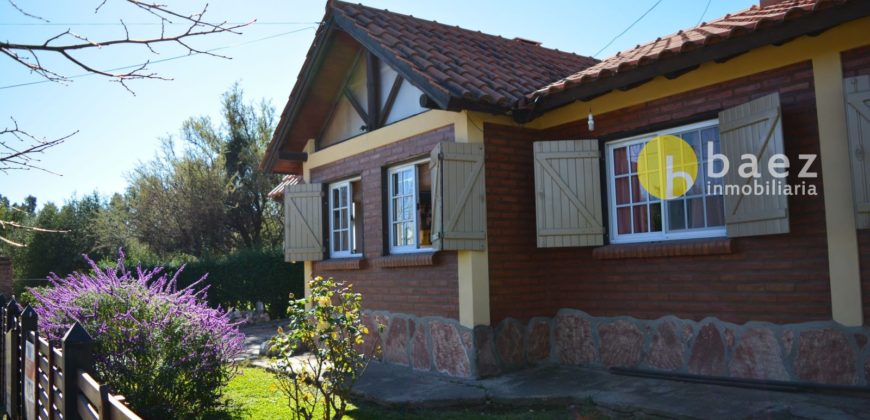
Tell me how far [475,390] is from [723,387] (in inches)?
93.8

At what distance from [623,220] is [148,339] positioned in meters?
5.02

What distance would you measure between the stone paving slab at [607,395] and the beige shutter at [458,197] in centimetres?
155

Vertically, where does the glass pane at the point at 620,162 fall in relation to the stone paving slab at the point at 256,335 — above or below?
above

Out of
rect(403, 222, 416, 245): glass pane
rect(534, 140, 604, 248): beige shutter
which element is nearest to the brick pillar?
rect(403, 222, 416, 245): glass pane

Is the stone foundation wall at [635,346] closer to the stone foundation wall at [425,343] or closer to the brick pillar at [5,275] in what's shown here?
Result: the stone foundation wall at [425,343]

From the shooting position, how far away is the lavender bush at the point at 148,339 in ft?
18.4

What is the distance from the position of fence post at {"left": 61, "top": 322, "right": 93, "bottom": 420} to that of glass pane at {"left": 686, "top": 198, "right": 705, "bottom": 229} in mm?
5587

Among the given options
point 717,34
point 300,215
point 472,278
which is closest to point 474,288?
point 472,278

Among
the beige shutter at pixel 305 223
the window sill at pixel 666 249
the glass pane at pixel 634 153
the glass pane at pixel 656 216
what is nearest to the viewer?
the window sill at pixel 666 249

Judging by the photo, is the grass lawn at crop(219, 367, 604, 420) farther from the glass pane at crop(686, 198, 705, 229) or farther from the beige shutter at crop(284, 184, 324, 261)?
the beige shutter at crop(284, 184, 324, 261)

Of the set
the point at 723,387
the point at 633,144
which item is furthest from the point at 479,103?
the point at 723,387

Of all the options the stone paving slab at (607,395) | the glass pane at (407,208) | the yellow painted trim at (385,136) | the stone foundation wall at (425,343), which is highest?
the yellow painted trim at (385,136)

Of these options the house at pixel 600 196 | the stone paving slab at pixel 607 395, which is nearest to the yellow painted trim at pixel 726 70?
the house at pixel 600 196

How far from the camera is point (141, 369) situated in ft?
18.5
